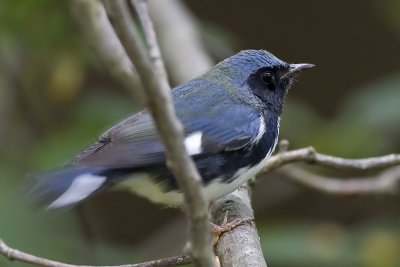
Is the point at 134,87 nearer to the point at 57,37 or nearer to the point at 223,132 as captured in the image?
the point at 223,132

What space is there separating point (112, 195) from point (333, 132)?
211 centimetres

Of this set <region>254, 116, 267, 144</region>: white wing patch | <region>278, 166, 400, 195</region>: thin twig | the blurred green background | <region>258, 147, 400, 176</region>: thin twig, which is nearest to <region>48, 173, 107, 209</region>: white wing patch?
<region>254, 116, 267, 144</region>: white wing patch

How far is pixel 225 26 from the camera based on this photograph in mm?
5793

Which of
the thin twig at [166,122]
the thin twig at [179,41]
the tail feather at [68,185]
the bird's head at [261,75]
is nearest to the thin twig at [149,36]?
the thin twig at [166,122]

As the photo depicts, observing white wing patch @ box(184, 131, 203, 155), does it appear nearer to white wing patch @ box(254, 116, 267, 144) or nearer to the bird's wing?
the bird's wing

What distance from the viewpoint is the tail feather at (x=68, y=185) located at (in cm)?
218

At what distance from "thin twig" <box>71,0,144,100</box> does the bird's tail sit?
0.28 metres

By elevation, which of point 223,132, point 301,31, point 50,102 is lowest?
point 223,132

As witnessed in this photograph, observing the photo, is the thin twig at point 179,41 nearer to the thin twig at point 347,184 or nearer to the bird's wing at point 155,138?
the thin twig at point 347,184

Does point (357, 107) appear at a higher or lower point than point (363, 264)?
higher

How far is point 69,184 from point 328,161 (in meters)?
0.92

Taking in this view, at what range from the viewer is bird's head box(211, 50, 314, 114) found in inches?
111

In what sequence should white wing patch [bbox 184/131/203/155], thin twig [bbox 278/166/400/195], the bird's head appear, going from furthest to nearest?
1. thin twig [bbox 278/166/400/195]
2. the bird's head
3. white wing patch [bbox 184/131/203/155]

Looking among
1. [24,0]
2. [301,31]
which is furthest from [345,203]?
[24,0]
